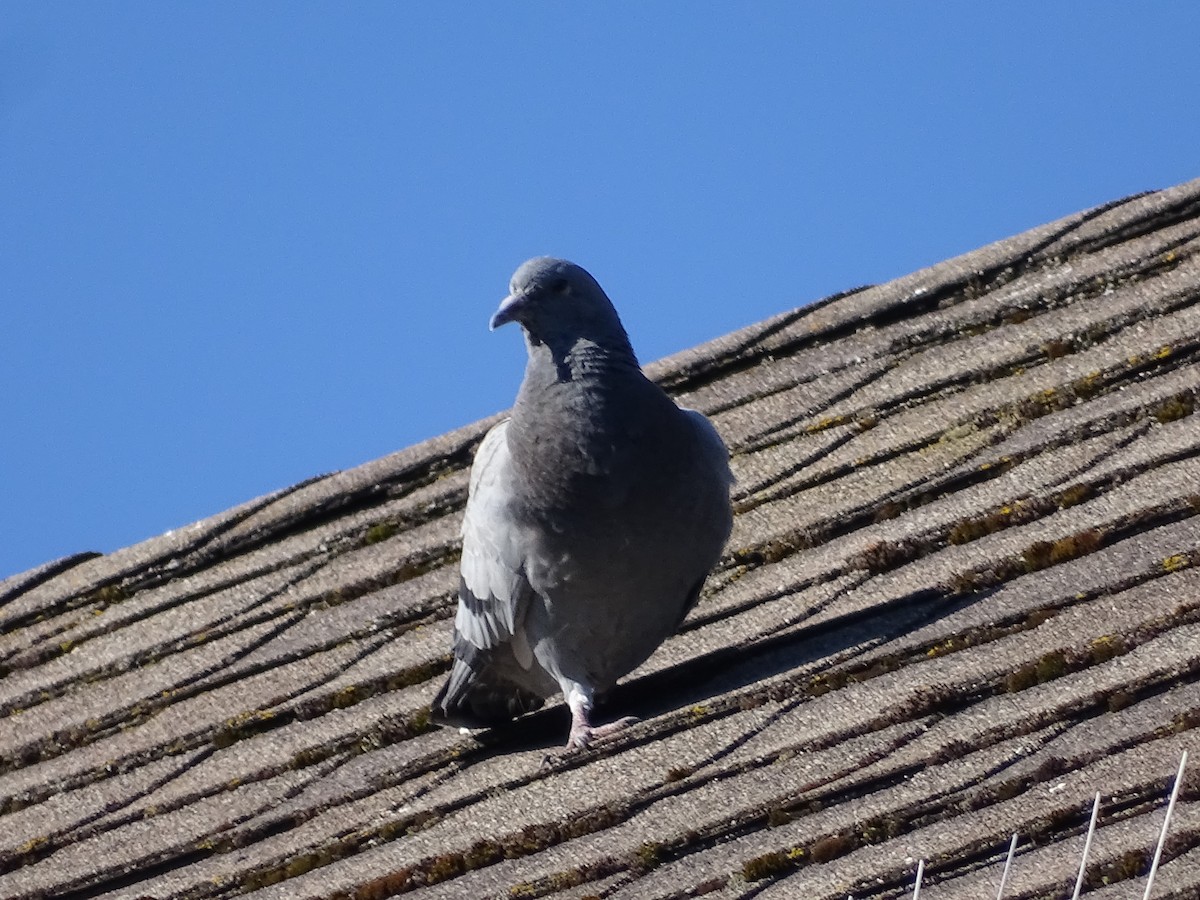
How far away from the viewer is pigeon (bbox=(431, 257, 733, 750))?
3480mm

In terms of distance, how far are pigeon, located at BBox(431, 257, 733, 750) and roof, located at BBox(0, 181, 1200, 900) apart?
0.14 meters

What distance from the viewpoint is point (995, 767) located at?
8.81 ft

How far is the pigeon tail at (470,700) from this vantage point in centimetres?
367

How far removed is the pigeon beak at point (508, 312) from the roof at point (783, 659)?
30.5 inches

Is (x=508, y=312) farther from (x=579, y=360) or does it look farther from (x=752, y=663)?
(x=752, y=663)

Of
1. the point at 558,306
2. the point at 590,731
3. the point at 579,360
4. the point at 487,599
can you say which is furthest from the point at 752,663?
the point at 558,306

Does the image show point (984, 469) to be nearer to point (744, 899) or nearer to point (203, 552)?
point (744, 899)

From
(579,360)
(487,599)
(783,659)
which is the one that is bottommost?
(783,659)

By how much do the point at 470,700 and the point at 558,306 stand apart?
0.81m

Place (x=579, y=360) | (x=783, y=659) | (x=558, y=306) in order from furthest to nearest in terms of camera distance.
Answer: (x=558, y=306) → (x=579, y=360) → (x=783, y=659)

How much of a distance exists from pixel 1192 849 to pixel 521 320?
6.28 ft

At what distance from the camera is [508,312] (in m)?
3.74

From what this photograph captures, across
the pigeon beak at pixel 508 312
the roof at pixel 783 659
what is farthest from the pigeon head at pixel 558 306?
the roof at pixel 783 659

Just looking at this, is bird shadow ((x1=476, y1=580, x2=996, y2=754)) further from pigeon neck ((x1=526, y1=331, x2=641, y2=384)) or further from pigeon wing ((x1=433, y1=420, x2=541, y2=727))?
pigeon neck ((x1=526, y1=331, x2=641, y2=384))
